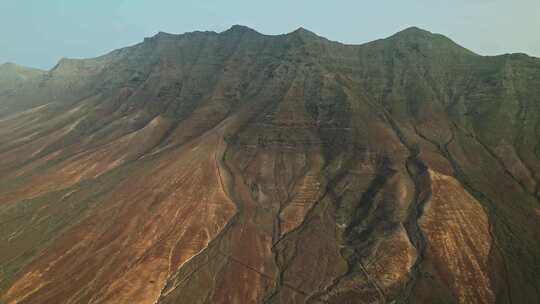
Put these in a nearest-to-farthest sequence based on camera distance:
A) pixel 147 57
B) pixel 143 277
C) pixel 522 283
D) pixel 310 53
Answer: pixel 522 283 < pixel 143 277 < pixel 310 53 < pixel 147 57

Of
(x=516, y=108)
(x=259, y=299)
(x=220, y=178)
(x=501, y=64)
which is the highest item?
(x=501, y=64)

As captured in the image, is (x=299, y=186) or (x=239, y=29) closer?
(x=299, y=186)

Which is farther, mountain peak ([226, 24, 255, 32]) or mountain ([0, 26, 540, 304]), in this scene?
mountain peak ([226, 24, 255, 32])

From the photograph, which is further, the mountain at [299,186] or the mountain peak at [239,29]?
the mountain peak at [239,29]

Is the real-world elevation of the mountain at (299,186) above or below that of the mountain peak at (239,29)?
below

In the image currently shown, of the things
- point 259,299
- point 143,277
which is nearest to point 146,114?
point 143,277

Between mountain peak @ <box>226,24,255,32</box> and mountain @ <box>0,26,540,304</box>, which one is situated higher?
mountain peak @ <box>226,24,255,32</box>

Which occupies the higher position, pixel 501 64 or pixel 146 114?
pixel 501 64

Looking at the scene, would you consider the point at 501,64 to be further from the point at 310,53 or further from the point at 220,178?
the point at 220,178
